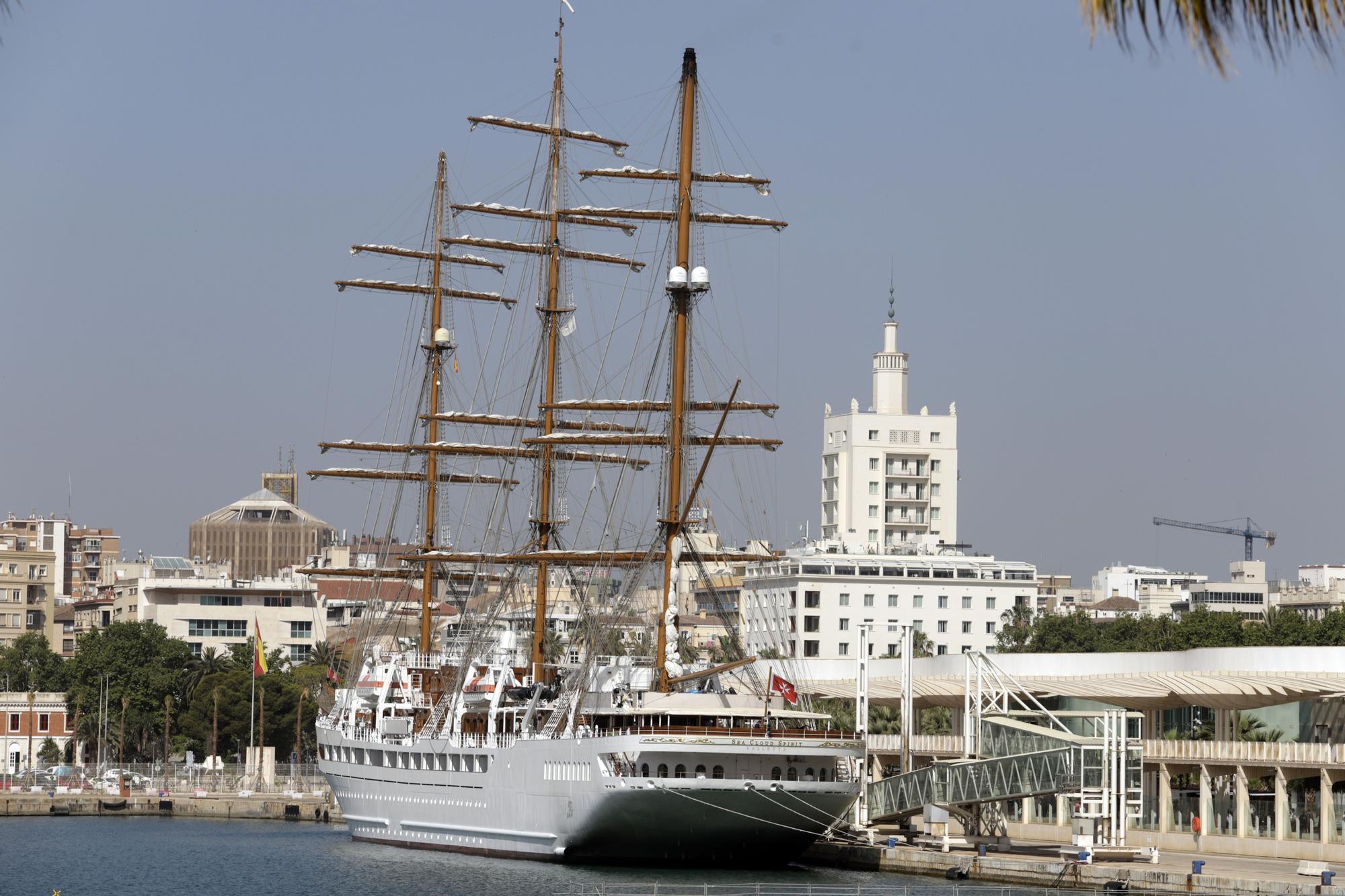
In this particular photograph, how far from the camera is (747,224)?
7688 cm

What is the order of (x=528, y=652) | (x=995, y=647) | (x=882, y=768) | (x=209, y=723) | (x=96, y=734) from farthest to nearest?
(x=995, y=647) → (x=96, y=734) → (x=209, y=723) → (x=528, y=652) → (x=882, y=768)

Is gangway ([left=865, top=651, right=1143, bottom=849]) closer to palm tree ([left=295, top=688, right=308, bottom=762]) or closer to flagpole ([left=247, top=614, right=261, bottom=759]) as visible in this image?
flagpole ([left=247, top=614, right=261, bottom=759])

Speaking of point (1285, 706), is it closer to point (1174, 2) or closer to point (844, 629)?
point (1174, 2)

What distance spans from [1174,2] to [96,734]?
477ft

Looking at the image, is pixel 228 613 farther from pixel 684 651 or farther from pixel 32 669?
pixel 684 651

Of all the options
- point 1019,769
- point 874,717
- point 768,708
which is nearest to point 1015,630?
point 874,717

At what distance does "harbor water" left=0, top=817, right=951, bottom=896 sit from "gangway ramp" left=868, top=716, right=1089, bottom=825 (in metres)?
3.50

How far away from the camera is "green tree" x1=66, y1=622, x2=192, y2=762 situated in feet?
486

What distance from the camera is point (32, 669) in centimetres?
16912

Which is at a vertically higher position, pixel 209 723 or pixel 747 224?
pixel 747 224

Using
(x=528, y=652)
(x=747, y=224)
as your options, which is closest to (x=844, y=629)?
(x=528, y=652)

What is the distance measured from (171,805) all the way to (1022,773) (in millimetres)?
62886

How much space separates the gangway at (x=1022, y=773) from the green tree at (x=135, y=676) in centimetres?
8894

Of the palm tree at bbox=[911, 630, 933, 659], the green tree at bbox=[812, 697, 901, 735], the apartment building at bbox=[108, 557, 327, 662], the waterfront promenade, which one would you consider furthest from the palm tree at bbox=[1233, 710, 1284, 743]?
the apartment building at bbox=[108, 557, 327, 662]
